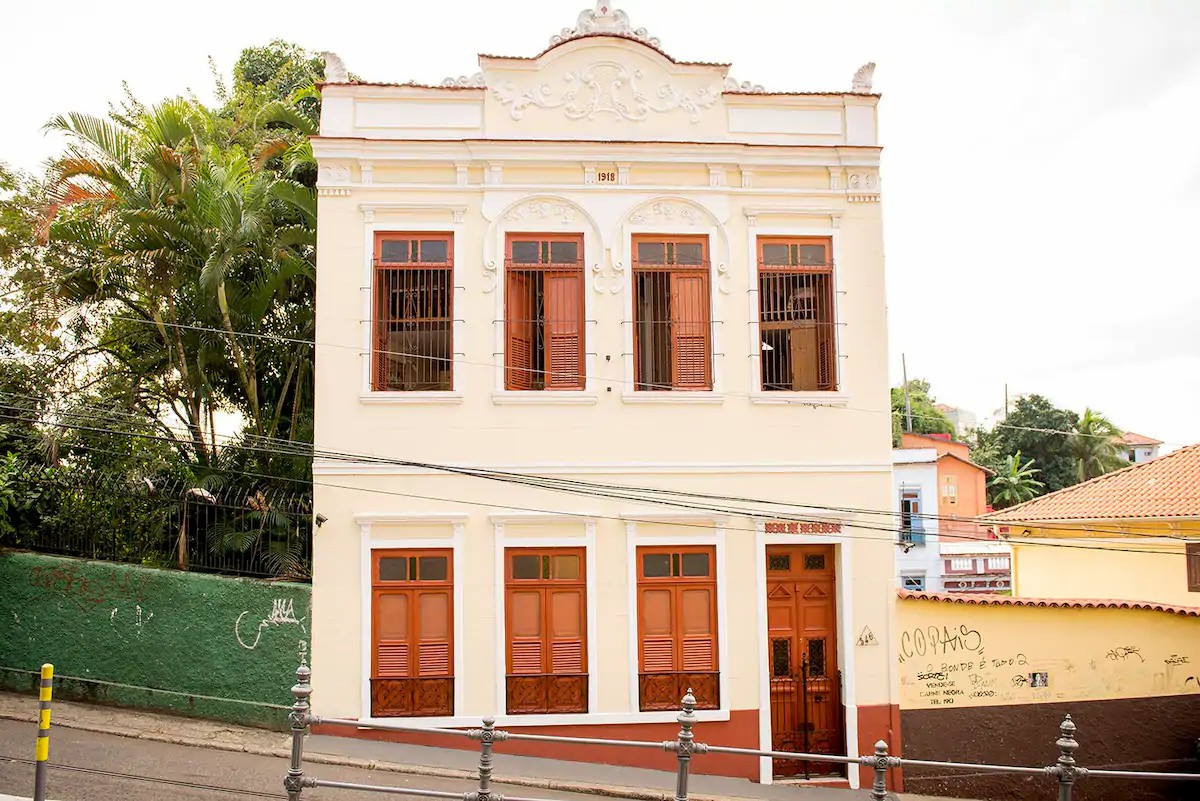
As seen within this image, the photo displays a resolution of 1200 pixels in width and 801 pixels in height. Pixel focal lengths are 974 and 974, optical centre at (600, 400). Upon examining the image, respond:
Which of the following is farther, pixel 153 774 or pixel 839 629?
pixel 839 629

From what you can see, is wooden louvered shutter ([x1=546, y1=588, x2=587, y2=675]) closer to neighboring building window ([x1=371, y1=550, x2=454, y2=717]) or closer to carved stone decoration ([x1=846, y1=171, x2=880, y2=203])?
neighboring building window ([x1=371, y1=550, x2=454, y2=717])

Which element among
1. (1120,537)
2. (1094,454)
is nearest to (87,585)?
(1120,537)

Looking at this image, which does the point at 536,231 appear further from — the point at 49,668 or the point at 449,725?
the point at 49,668

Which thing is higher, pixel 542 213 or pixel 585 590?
pixel 542 213

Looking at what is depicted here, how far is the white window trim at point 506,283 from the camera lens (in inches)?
470

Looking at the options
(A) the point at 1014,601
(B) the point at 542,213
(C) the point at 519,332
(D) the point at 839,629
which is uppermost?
(B) the point at 542,213

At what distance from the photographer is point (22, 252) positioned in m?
13.9

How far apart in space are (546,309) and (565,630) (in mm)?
3975

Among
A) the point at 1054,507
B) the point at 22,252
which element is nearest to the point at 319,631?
the point at 22,252

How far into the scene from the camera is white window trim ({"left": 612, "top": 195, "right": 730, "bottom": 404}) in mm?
12078

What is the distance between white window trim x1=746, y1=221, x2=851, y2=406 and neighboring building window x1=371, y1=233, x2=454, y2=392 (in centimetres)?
377

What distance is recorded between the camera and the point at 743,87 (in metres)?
12.6

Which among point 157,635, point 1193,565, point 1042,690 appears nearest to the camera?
point 157,635

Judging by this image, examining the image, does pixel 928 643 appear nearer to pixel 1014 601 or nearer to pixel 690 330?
pixel 1014 601
